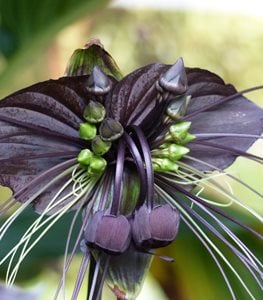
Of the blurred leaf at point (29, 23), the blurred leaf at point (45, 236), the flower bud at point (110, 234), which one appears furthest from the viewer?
the blurred leaf at point (29, 23)

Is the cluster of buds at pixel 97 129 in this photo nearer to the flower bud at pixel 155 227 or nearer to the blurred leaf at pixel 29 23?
the flower bud at pixel 155 227

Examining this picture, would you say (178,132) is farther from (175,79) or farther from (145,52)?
(145,52)

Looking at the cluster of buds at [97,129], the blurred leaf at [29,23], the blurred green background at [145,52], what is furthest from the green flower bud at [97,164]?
the blurred leaf at [29,23]

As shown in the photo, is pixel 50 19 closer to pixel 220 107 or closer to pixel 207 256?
pixel 207 256

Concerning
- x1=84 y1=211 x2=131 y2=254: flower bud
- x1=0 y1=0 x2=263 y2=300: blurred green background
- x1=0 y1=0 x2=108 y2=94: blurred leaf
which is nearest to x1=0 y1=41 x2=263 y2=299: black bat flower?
x1=84 y1=211 x2=131 y2=254: flower bud

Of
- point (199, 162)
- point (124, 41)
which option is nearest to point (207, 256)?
point (199, 162)

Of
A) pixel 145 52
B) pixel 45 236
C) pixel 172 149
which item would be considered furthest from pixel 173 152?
pixel 145 52
